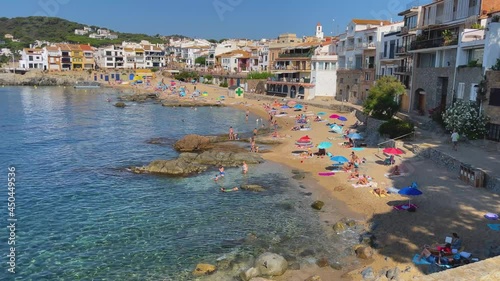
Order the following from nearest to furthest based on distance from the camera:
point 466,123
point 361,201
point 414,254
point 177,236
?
point 414,254, point 177,236, point 361,201, point 466,123

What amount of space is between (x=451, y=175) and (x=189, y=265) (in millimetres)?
18090

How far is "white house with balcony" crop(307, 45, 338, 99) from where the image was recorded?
71.5 meters

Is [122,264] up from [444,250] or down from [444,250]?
down

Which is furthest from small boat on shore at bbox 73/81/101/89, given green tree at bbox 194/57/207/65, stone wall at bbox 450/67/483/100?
stone wall at bbox 450/67/483/100

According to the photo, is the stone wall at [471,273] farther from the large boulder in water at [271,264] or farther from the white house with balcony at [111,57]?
the white house with balcony at [111,57]

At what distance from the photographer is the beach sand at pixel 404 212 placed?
656 inches

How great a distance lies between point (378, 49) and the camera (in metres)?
58.2

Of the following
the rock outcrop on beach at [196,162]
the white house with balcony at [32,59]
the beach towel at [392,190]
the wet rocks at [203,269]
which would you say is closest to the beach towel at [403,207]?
the beach towel at [392,190]

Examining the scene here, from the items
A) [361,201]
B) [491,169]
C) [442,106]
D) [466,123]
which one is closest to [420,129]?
[442,106]

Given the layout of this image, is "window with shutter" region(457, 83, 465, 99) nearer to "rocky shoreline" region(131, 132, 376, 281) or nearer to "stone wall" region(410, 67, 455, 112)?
"stone wall" region(410, 67, 455, 112)

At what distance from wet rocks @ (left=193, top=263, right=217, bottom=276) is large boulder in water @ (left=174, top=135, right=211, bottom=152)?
22539mm

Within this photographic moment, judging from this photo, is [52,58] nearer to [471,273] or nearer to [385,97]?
[385,97]

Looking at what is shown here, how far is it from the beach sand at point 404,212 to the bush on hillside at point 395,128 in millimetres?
2964

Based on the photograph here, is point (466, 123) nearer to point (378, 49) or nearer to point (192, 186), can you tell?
point (192, 186)
